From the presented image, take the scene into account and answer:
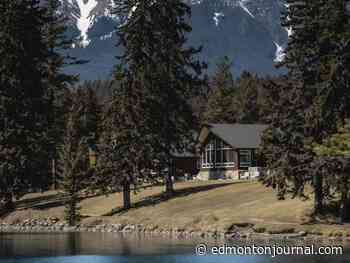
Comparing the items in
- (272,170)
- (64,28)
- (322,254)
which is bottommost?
(322,254)

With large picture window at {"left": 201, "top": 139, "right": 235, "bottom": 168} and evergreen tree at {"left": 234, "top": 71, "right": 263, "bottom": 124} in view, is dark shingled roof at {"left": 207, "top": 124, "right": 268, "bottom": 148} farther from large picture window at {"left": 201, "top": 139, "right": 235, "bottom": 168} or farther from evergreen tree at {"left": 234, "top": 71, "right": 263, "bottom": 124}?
evergreen tree at {"left": 234, "top": 71, "right": 263, "bottom": 124}

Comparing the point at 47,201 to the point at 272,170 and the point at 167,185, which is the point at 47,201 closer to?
the point at 167,185

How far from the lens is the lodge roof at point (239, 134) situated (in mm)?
93938

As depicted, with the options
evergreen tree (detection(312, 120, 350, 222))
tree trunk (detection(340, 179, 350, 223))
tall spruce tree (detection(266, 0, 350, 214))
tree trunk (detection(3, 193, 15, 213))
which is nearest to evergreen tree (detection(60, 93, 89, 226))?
tree trunk (detection(3, 193, 15, 213))

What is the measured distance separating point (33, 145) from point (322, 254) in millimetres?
38383

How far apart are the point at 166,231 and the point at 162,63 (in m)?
17.7

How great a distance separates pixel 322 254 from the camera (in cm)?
4247

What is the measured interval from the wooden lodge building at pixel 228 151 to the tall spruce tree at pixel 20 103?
21.3 meters

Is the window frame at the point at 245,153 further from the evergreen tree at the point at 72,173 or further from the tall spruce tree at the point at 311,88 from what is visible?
the tall spruce tree at the point at 311,88

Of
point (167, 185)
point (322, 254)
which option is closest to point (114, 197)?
point (167, 185)

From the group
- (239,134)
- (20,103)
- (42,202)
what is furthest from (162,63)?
(239,134)

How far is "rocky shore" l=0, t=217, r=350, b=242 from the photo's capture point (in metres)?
50.6

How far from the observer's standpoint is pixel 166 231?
59594mm

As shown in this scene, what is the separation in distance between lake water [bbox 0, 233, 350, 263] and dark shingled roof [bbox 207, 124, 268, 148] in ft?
119
